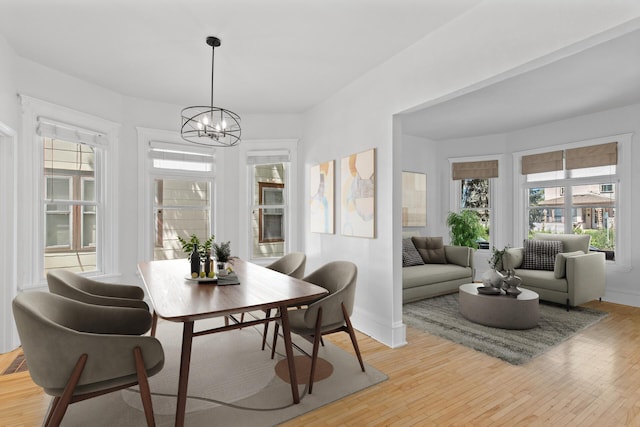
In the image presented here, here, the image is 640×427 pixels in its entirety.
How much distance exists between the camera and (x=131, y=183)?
4.37 m

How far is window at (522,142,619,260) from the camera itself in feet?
16.3

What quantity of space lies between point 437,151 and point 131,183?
18.0ft

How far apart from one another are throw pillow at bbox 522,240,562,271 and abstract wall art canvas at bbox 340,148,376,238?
3041 millimetres

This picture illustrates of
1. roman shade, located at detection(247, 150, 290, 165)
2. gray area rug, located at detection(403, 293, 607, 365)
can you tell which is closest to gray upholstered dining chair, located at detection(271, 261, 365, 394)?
gray area rug, located at detection(403, 293, 607, 365)

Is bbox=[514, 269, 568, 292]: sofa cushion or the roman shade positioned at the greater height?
the roman shade

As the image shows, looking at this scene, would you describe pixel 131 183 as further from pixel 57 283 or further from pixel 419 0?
pixel 419 0

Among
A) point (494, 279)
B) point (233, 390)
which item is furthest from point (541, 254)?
point (233, 390)

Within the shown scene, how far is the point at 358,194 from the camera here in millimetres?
3732

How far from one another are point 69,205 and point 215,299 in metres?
2.87

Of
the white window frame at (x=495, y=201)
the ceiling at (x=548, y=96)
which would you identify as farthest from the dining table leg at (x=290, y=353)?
the white window frame at (x=495, y=201)

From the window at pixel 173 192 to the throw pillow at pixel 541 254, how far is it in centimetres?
480

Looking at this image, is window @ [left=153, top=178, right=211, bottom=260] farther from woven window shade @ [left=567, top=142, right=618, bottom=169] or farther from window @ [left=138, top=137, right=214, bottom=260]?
woven window shade @ [left=567, top=142, right=618, bottom=169]

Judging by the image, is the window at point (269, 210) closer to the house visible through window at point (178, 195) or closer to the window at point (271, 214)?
the window at point (271, 214)

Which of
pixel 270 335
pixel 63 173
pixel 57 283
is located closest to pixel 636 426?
pixel 270 335
